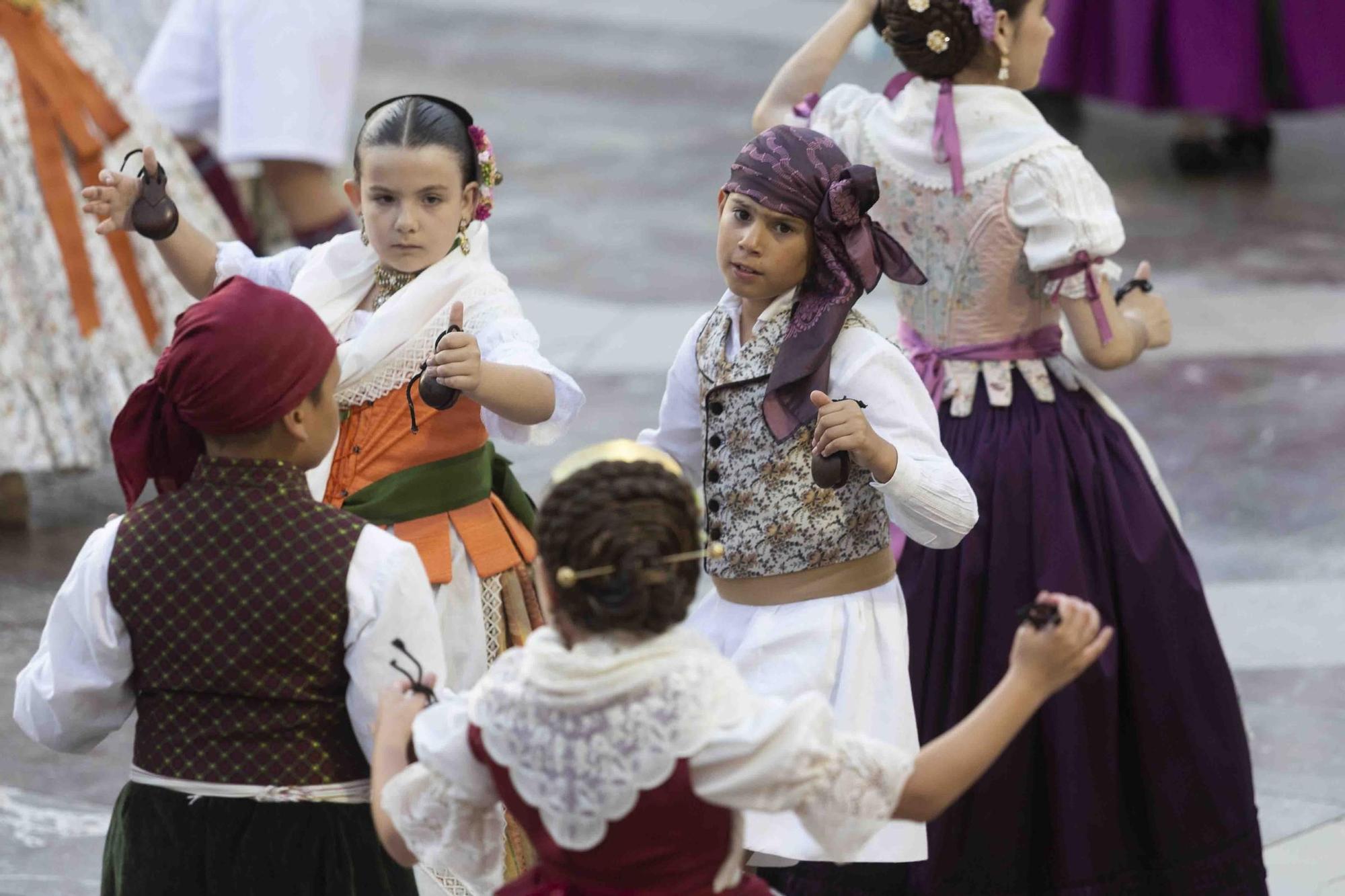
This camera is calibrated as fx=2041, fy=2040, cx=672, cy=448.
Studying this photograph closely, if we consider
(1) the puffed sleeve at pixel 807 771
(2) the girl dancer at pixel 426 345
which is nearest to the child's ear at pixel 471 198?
(2) the girl dancer at pixel 426 345

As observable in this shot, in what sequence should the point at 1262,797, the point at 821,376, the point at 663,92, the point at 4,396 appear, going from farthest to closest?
the point at 663,92 → the point at 4,396 → the point at 1262,797 → the point at 821,376

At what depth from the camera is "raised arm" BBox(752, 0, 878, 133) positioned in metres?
3.51

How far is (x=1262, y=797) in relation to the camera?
3.80 meters

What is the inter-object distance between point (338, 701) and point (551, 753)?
46 centimetres

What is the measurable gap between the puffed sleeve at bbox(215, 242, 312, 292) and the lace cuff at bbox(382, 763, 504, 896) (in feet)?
4.14

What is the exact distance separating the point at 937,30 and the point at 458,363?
108 cm

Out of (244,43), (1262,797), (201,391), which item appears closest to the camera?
(201,391)

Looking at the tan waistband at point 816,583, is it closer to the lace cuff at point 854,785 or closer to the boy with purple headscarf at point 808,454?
the boy with purple headscarf at point 808,454

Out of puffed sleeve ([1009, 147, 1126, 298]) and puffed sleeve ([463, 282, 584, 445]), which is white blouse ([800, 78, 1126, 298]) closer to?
puffed sleeve ([1009, 147, 1126, 298])

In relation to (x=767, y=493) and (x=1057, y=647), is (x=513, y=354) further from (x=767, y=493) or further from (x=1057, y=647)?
(x=1057, y=647)

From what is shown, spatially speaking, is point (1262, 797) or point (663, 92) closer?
point (1262, 797)

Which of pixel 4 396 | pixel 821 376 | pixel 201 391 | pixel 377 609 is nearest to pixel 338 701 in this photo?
pixel 377 609

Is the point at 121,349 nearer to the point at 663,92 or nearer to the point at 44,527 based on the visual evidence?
the point at 44,527

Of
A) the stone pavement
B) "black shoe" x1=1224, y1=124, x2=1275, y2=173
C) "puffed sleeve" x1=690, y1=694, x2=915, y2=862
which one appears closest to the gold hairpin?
"puffed sleeve" x1=690, y1=694, x2=915, y2=862
